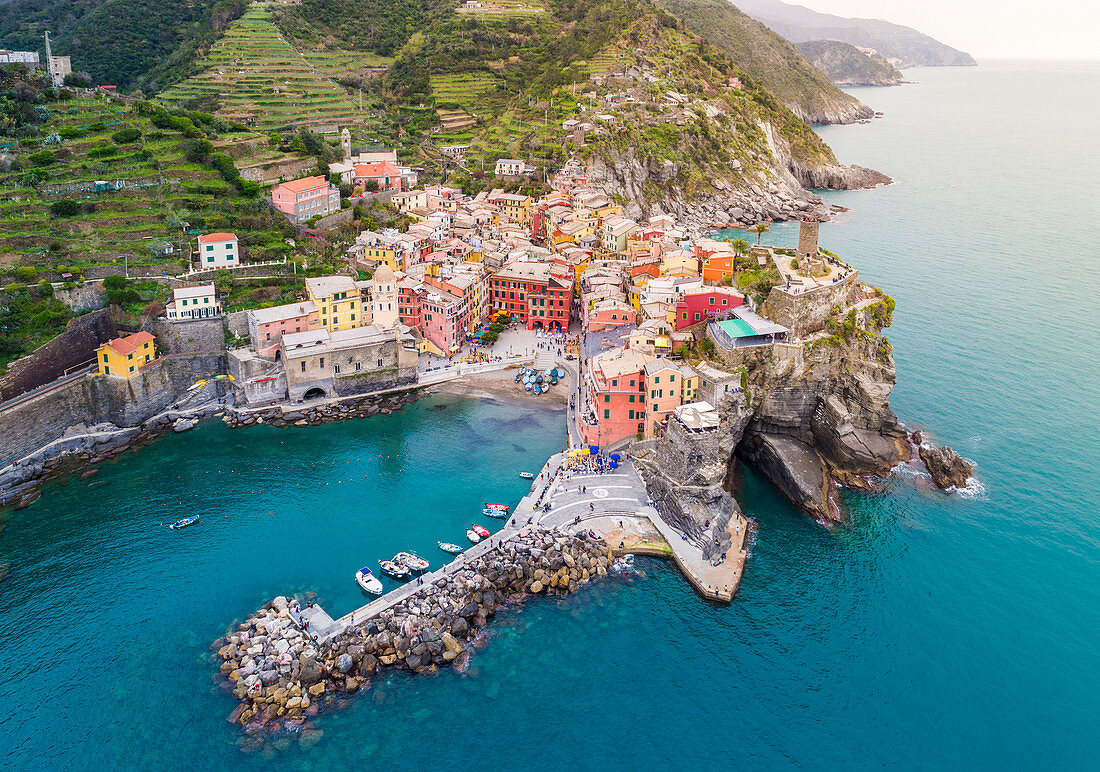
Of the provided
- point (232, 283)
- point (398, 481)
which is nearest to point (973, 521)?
point (398, 481)

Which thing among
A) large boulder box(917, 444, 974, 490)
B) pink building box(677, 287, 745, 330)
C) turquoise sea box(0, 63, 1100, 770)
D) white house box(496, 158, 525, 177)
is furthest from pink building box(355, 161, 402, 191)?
large boulder box(917, 444, 974, 490)

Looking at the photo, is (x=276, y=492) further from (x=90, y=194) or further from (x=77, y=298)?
(x=90, y=194)

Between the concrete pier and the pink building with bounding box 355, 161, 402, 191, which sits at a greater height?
the pink building with bounding box 355, 161, 402, 191

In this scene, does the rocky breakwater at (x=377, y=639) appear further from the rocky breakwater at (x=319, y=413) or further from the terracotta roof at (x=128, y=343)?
the terracotta roof at (x=128, y=343)

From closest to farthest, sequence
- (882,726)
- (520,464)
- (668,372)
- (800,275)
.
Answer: (882,726), (668,372), (520,464), (800,275)

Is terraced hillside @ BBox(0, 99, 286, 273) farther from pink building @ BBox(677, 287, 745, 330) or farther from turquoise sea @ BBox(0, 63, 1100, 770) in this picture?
pink building @ BBox(677, 287, 745, 330)

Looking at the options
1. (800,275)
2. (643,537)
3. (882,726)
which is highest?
(800,275)
